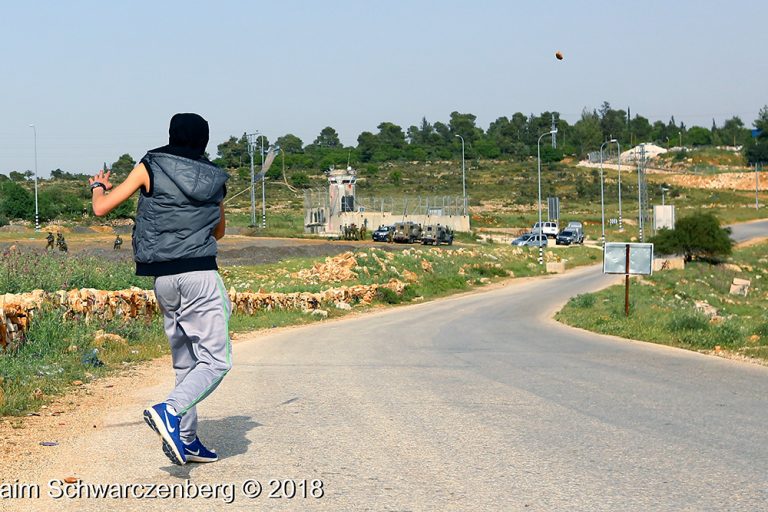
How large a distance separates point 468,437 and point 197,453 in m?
2.06

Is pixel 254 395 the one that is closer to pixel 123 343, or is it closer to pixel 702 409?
pixel 702 409

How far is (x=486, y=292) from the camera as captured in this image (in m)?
42.6

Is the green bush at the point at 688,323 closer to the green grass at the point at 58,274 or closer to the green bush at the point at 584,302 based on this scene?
the green bush at the point at 584,302

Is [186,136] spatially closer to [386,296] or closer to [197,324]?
[197,324]

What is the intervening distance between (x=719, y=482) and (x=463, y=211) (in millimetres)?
77590

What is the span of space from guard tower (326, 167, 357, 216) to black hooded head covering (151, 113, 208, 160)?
242 ft

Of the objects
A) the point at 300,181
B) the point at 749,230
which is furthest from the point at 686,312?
the point at 300,181

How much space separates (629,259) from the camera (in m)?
24.9

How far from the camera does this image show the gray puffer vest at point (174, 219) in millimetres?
6426

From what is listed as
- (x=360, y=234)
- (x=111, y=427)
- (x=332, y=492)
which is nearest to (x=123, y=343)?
(x=111, y=427)

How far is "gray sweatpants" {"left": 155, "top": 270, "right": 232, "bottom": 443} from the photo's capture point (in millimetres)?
6430

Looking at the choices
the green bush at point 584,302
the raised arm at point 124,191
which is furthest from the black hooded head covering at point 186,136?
the green bush at point 584,302

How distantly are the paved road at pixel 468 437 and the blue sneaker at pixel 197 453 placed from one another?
0.21ft

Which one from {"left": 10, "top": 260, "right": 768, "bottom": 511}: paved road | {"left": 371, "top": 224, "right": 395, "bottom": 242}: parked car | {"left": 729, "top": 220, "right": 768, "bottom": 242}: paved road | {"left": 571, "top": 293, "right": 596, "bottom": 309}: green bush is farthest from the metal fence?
{"left": 10, "top": 260, "right": 768, "bottom": 511}: paved road
